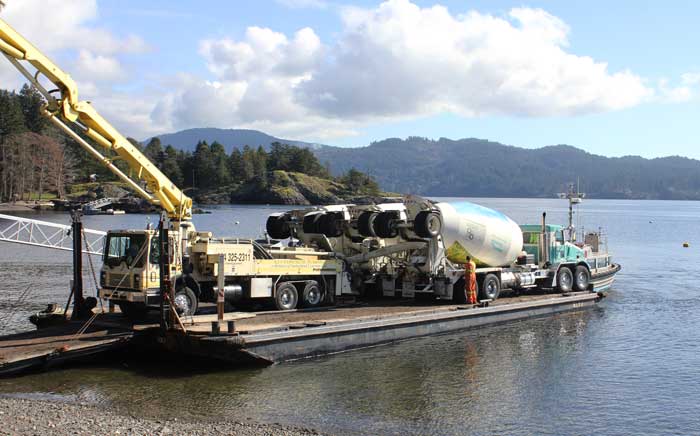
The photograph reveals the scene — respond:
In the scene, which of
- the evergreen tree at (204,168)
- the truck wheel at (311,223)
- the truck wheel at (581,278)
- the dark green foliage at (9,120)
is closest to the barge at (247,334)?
the truck wheel at (311,223)

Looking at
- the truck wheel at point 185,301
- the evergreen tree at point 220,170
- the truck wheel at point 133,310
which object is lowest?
the truck wheel at point 133,310

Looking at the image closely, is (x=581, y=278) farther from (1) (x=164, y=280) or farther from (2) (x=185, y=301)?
(1) (x=164, y=280)

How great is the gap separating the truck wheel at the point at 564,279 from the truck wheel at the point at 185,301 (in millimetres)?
16986

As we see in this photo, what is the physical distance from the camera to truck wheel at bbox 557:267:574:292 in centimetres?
3003

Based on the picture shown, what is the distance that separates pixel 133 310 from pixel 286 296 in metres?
4.77

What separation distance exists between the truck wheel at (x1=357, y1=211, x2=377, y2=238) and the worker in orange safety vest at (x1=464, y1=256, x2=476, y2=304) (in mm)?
3632

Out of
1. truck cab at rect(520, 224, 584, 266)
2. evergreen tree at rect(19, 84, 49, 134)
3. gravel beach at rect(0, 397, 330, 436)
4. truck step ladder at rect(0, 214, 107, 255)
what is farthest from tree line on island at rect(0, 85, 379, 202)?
gravel beach at rect(0, 397, 330, 436)

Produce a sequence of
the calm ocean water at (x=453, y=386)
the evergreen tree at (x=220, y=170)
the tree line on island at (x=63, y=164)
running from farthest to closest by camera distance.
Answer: the evergreen tree at (x=220, y=170) < the tree line on island at (x=63, y=164) < the calm ocean water at (x=453, y=386)

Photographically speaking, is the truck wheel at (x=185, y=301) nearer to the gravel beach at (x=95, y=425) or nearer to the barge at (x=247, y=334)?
the barge at (x=247, y=334)

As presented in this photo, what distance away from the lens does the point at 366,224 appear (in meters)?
25.2

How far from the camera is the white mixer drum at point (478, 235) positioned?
25.0 metres

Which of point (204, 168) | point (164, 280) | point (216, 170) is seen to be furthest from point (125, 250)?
point (216, 170)

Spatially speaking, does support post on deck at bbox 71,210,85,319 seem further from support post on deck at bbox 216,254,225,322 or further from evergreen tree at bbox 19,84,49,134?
evergreen tree at bbox 19,84,49,134

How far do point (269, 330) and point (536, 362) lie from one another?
26.4ft
